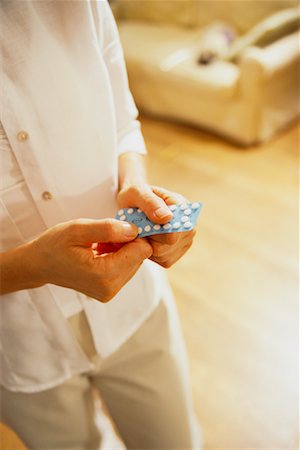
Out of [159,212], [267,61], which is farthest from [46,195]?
[267,61]

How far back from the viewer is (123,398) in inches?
31.8

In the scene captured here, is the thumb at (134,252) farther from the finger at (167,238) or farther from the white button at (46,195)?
the white button at (46,195)

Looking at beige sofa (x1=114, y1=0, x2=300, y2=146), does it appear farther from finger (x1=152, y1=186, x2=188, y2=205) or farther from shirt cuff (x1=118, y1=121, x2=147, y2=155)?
finger (x1=152, y1=186, x2=188, y2=205)

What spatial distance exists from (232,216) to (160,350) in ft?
4.07

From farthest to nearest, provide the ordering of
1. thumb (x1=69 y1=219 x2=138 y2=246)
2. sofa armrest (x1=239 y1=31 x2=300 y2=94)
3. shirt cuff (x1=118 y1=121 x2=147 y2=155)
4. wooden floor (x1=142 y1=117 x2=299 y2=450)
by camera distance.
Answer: sofa armrest (x1=239 y1=31 x2=300 y2=94)
wooden floor (x1=142 y1=117 x2=299 y2=450)
shirt cuff (x1=118 y1=121 x2=147 y2=155)
thumb (x1=69 y1=219 x2=138 y2=246)

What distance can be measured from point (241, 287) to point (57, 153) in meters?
1.21

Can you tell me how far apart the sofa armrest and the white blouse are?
5.40 ft

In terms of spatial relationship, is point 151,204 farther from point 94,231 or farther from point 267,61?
point 267,61

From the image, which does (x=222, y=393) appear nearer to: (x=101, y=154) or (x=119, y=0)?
(x=101, y=154)

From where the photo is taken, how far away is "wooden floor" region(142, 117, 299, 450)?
4.17 feet

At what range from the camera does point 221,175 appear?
221cm

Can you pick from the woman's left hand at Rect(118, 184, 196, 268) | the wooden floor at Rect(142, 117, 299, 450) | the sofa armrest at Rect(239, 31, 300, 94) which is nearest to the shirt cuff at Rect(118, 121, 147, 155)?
the woman's left hand at Rect(118, 184, 196, 268)

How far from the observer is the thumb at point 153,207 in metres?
0.52

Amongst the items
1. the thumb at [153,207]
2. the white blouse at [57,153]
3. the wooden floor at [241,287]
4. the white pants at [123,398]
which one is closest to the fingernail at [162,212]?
the thumb at [153,207]
